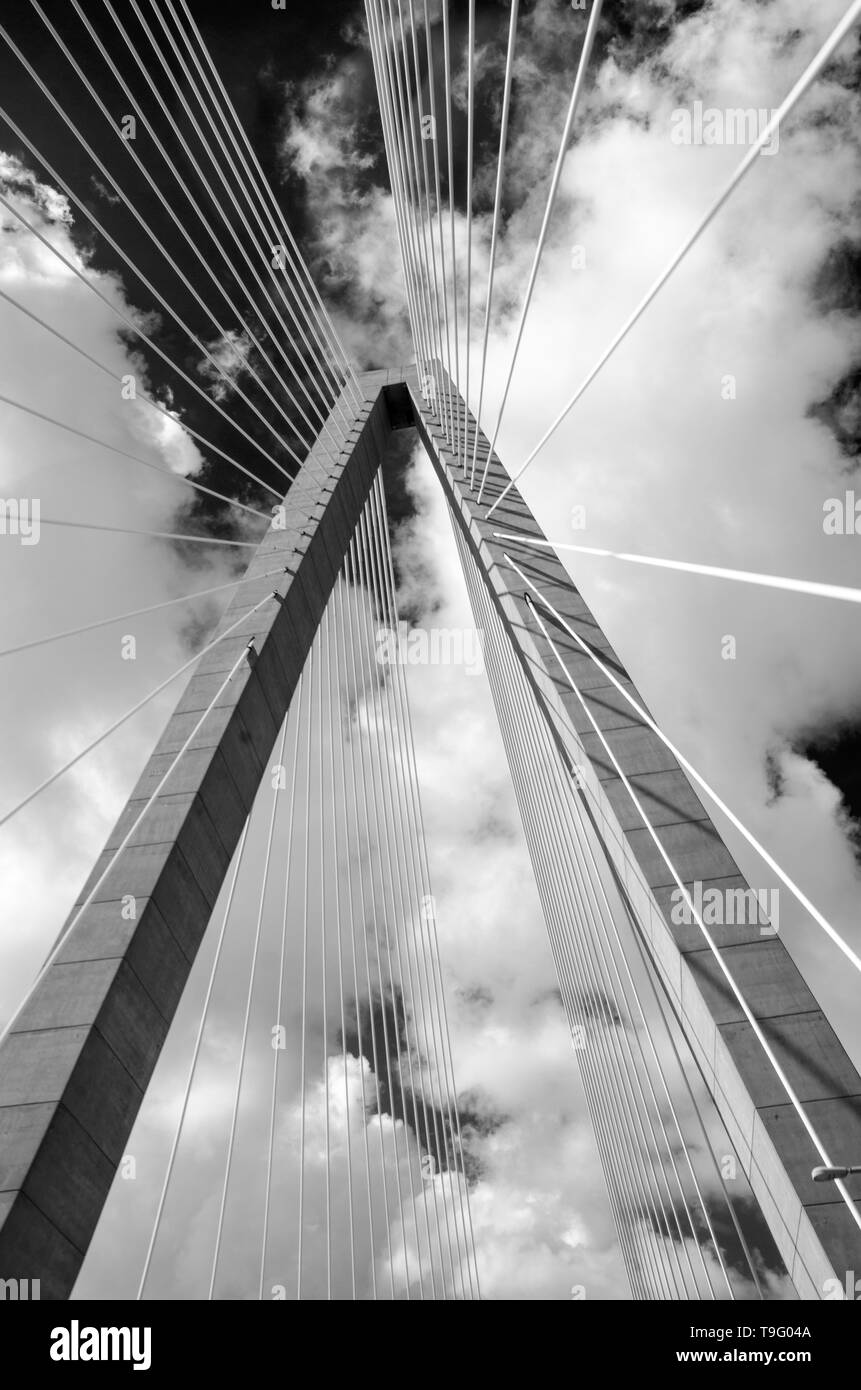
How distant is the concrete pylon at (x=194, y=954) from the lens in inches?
289

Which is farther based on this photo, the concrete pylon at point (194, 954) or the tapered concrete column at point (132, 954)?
the concrete pylon at point (194, 954)

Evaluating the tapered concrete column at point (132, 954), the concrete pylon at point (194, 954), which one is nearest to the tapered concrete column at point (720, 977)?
the concrete pylon at point (194, 954)

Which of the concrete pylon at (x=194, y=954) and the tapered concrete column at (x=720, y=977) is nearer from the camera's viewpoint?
the concrete pylon at (x=194, y=954)

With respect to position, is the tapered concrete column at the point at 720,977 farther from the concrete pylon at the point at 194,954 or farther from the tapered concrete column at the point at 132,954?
the tapered concrete column at the point at 132,954

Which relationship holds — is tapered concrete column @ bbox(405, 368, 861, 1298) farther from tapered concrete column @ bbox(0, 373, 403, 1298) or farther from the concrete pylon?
tapered concrete column @ bbox(0, 373, 403, 1298)

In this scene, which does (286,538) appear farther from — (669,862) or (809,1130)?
(809,1130)

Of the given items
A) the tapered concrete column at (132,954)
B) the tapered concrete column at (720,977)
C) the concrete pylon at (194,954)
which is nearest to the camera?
the tapered concrete column at (132,954)

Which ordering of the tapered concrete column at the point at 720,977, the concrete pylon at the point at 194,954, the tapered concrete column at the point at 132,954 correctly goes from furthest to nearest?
the tapered concrete column at the point at 720,977 → the concrete pylon at the point at 194,954 → the tapered concrete column at the point at 132,954

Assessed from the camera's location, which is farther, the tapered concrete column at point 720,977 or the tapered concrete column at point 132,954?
the tapered concrete column at point 720,977

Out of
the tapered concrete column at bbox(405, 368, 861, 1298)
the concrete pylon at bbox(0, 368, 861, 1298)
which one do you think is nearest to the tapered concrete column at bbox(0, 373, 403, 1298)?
the concrete pylon at bbox(0, 368, 861, 1298)

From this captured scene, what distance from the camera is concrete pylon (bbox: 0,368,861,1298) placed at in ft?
24.1

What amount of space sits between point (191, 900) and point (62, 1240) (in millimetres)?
3429

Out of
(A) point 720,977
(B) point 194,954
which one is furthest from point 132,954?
(A) point 720,977
